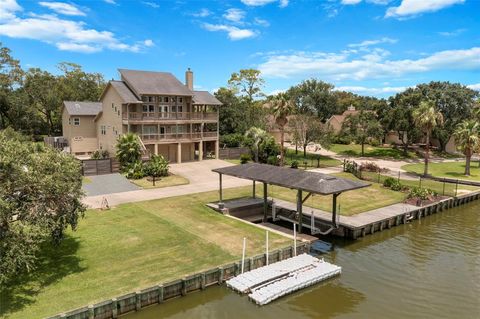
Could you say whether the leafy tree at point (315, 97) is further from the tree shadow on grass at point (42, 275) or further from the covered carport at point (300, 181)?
the tree shadow on grass at point (42, 275)

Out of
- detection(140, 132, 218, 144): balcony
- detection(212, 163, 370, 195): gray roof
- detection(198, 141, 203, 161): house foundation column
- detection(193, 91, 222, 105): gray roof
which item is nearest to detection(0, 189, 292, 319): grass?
detection(212, 163, 370, 195): gray roof

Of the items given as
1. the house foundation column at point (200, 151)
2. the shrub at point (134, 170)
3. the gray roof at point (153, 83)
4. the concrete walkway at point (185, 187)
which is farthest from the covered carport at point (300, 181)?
the house foundation column at point (200, 151)

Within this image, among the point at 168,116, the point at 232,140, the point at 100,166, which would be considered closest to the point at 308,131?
the point at 232,140

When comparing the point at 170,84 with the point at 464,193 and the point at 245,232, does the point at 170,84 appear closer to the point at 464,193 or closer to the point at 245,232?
the point at 245,232

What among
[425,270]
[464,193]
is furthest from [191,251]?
[464,193]

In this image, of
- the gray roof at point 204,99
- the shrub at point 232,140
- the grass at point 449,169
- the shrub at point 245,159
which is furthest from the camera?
the shrub at point 232,140

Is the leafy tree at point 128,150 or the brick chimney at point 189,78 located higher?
the brick chimney at point 189,78

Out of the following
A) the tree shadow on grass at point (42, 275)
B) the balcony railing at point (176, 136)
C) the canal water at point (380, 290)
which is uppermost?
the balcony railing at point (176, 136)
